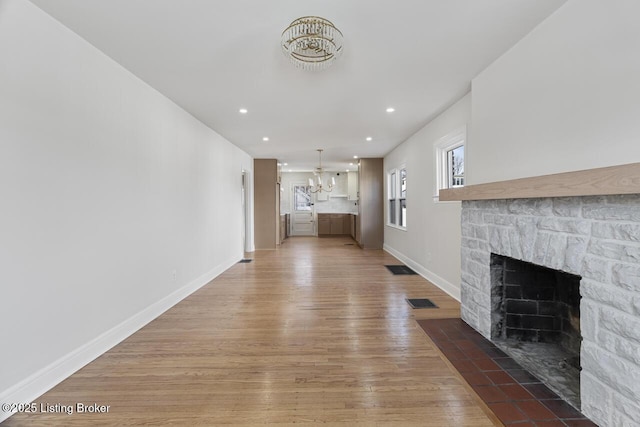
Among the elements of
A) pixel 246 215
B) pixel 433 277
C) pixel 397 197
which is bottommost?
pixel 433 277

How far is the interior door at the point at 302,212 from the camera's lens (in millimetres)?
11367

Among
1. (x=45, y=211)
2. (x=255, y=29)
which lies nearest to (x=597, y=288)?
(x=255, y=29)

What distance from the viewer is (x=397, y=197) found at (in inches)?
259

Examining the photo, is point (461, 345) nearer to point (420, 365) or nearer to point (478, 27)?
point (420, 365)

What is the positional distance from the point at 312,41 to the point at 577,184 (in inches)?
68.4

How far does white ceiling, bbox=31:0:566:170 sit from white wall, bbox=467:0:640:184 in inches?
7.3

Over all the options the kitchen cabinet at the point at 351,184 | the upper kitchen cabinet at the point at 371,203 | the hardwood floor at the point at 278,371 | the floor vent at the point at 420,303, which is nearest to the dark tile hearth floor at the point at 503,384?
the hardwood floor at the point at 278,371

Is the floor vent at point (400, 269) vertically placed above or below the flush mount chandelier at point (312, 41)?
below

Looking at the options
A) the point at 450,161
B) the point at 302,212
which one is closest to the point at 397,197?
the point at 450,161

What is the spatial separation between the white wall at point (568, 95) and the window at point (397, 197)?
3.34 meters

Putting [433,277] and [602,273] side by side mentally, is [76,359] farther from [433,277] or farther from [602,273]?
[433,277]

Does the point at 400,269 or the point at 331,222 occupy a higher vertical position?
the point at 331,222

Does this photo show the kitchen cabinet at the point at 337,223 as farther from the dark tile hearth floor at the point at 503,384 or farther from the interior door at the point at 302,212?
the dark tile hearth floor at the point at 503,384

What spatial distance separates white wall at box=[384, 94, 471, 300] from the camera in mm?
3467
